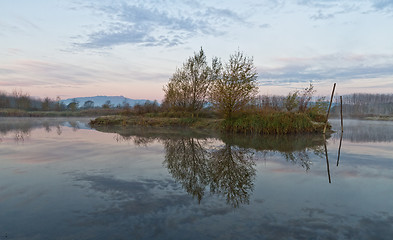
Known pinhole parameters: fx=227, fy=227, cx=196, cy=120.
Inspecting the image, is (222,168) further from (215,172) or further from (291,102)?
(291,102)

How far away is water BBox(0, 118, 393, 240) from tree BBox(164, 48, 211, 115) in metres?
16.5

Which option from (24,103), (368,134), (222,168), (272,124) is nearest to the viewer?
(222,168)

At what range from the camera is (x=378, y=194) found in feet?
14.8

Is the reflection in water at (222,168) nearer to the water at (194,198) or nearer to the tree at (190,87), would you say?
the water at (194,198)

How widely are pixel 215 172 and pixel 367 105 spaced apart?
8150 centimetres

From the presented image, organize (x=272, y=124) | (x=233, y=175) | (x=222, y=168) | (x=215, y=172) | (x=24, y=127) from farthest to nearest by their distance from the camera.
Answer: (x=24, y=127)
(x=272, y=124)
(x=222, y=168)
(x=215, y=172)
(x=233, y=175)

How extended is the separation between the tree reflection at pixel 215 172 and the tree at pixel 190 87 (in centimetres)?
1518

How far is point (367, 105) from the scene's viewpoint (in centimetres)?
6881

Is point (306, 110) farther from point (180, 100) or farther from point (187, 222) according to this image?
point (187, 222)

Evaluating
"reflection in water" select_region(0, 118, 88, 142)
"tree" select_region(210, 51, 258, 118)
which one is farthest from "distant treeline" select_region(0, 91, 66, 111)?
"tree" select_region(210, 51, 258, 118)

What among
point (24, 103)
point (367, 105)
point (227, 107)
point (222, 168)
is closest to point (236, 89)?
point (227, 107)

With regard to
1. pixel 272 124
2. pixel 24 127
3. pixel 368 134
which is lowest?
pixel 368 134

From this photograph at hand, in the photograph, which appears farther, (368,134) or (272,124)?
(368,134)

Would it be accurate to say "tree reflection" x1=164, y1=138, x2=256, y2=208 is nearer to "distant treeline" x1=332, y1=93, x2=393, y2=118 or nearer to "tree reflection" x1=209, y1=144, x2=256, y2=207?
"tree reflection" x1=209, y1=144, x2=256, y2=207
